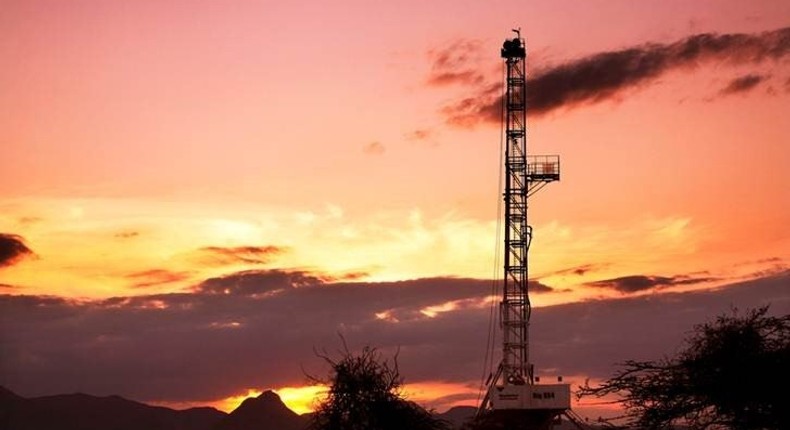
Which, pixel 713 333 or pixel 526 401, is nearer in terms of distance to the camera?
pixel 713 333

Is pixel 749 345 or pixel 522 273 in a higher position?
pixel 522 273

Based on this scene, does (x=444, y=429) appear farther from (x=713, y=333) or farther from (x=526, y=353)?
(x=526, y=353)

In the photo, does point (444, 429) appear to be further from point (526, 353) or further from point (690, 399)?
point (526, 353)

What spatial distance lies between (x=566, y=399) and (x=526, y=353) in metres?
6.59

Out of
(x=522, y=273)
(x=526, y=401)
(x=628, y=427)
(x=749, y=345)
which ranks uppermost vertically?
(x=522, y=273)

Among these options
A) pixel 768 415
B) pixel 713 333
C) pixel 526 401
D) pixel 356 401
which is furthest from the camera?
pixel 526 401

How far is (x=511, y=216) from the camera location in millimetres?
126750

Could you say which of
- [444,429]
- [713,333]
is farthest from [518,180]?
[713,333]

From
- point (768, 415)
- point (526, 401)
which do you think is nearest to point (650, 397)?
point (768, 415)

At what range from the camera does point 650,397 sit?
75.7 ft

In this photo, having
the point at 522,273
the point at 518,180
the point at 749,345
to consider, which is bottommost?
the point at 749,345

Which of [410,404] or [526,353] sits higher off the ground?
[526,353]

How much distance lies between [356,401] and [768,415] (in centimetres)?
1349

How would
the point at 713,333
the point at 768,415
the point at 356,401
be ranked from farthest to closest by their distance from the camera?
the point at 356,401
the point at 713,333
the point at 768,415
